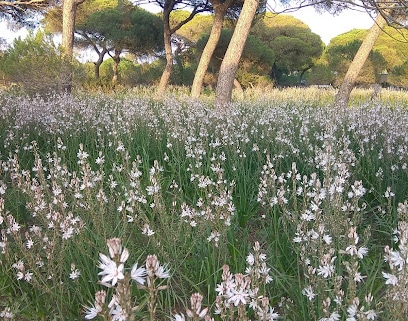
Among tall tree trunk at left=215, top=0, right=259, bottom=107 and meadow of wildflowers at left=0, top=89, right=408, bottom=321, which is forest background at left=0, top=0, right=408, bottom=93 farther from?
meadow of wildflowers at left=0, top=89, right=408, bottom=321

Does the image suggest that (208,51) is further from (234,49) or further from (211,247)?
(211,247)

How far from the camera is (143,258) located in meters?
2.46

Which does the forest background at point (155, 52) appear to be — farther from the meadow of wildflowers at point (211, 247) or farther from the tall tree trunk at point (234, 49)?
the meadow of wildflowers at point (211, 247)

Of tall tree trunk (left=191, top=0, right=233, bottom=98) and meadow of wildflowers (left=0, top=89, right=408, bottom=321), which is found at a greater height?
tall tree trunk (left=191, top=0, right=233, bottom=98)

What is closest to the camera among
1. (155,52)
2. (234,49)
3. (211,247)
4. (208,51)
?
(211,247)

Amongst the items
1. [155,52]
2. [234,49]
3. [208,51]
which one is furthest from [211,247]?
[155,52]

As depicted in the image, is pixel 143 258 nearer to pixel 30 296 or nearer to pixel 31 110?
pixel 30 296

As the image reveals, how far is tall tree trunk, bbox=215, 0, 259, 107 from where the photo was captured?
8.20 metres

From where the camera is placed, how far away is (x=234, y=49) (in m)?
8.56

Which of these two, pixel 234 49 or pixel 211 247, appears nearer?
pixel 211 247

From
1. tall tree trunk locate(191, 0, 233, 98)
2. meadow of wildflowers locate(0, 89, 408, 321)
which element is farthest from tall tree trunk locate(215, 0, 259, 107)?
meadow of wildflowers locate(0, 89, 408, 321)

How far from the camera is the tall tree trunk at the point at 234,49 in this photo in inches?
323

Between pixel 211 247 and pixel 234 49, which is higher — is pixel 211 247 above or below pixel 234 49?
below

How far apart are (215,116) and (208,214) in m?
2.97
